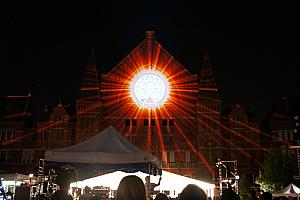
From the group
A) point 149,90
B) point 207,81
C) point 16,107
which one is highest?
point 207,81

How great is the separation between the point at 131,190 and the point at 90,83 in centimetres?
4236

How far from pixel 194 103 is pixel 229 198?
39680 mm

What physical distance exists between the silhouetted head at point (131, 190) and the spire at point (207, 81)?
40.6 metres

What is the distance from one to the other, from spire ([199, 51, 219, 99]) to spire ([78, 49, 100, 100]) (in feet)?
40.1

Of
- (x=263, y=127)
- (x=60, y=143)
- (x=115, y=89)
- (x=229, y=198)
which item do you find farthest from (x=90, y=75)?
(x=229, y=198)

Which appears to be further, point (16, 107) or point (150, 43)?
point (16, 107)

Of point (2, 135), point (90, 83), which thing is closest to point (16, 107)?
point (2, 135)

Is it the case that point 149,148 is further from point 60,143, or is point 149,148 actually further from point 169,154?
point 60,143

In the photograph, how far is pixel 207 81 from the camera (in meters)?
45.0

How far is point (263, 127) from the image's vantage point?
46906mm

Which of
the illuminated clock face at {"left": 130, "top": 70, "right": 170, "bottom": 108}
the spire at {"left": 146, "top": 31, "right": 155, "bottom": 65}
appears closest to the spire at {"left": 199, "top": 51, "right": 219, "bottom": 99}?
the illuminated clock face at {"left": 130, "top": 70, "right": 170, "bottom": 108}

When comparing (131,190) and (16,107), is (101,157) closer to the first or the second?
(131,190)

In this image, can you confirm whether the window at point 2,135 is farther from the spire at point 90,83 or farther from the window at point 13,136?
the spire at point 90,83

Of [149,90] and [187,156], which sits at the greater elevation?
[149,90]
